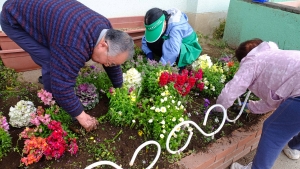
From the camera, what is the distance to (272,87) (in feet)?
6.04

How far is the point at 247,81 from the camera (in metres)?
1.88

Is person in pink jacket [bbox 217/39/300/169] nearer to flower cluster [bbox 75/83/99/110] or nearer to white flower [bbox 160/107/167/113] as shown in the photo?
white flower [bbox 160/107/167/113]

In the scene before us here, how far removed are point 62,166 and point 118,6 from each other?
290cm

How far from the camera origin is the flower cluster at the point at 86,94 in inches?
88.3

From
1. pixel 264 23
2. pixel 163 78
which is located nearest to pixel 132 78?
pixel 163 78

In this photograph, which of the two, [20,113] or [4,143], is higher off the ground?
[20,113]

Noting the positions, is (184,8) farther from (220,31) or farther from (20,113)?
(20,113)

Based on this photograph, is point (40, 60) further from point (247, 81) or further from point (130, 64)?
point (247, 81)

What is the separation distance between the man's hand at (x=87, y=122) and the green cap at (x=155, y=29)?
1.47 metres

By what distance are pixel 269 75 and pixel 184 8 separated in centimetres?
344

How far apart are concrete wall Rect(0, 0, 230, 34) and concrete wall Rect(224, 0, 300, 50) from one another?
1.86 ft

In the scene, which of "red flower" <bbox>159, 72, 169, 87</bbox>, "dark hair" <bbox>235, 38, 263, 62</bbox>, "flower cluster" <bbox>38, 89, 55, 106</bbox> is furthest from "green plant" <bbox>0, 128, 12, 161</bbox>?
"dark hair" <bbox>235, 38, 263, 62</bbox>

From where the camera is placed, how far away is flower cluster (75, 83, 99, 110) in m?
2.24

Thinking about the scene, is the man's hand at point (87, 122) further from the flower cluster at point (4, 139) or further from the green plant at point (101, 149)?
the flower cluster at point (4, 139)
